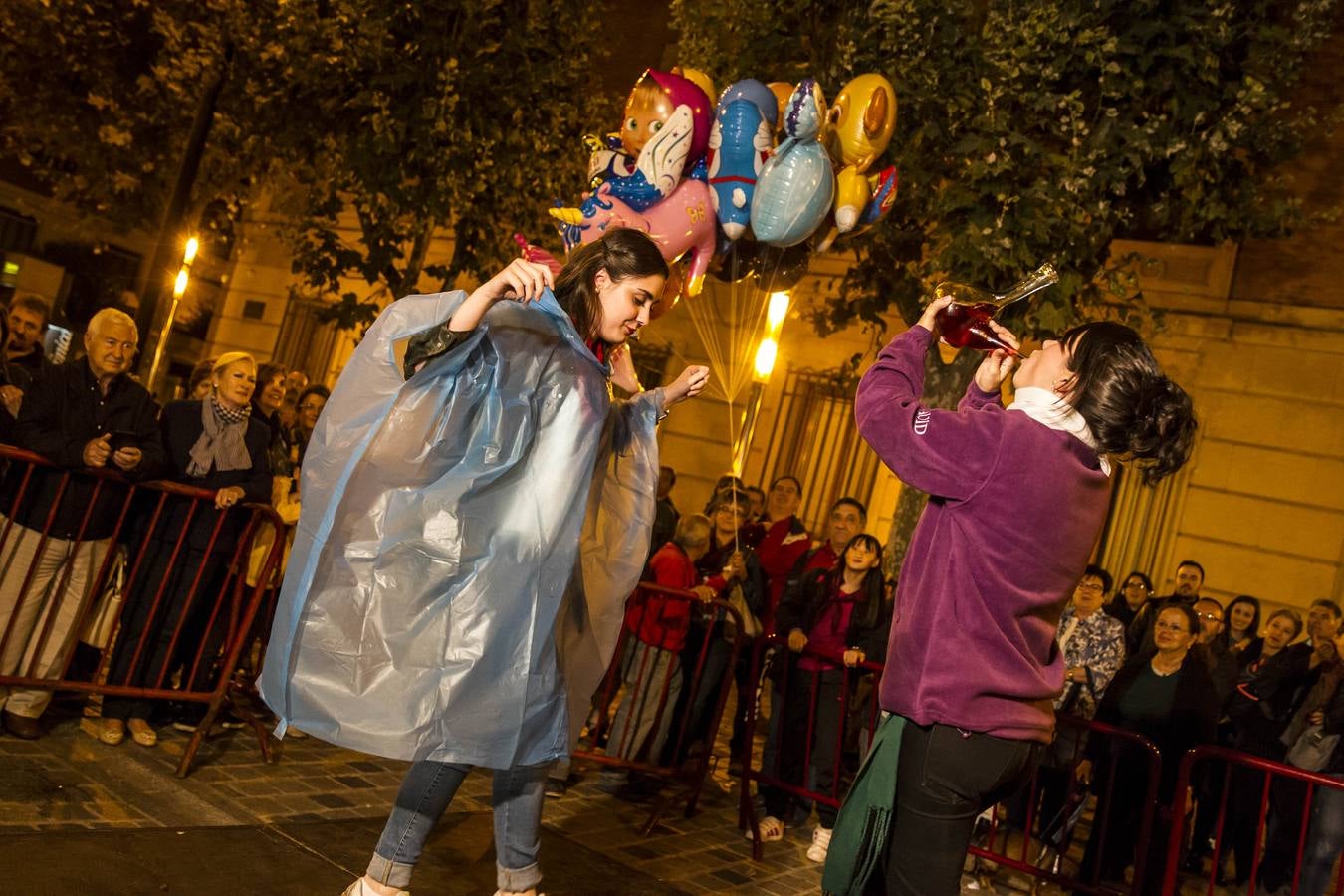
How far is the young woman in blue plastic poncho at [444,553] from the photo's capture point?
3.34 m

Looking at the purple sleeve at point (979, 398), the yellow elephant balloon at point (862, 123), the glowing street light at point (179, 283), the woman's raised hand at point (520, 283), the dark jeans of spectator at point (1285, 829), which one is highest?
the yellow elephant balloon at point (862, 123)

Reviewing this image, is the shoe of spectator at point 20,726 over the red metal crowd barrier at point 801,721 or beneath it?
beneath

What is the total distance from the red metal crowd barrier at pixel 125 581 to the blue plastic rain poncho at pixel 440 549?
7.79 ft

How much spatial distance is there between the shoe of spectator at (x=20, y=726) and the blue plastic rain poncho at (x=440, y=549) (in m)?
2.57

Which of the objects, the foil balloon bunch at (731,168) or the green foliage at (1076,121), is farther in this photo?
the green foliage at (1076,121)

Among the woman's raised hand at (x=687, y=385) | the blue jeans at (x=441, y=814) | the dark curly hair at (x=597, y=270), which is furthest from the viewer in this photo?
the woman's raised hand at (x=687, y=385)

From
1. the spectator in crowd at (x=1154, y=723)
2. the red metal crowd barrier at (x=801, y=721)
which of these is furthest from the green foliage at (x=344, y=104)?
the spectator in crowd at (x=1154, y=723)

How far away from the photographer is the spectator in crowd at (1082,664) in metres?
7.45

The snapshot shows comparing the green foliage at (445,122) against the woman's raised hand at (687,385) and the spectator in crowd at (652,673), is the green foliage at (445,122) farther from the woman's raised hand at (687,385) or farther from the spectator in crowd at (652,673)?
the woman's raised hand at (687,385)

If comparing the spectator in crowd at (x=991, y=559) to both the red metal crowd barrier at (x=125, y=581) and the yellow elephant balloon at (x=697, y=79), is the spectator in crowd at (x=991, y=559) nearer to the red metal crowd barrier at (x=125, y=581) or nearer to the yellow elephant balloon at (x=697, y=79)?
the red metal crowd barrier at (x=125, y=581)

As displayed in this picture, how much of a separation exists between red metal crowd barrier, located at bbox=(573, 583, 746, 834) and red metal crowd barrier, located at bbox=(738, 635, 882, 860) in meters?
0.26

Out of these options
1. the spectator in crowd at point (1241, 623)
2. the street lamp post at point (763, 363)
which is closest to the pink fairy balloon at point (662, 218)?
the street lamp post at point (763, 363)

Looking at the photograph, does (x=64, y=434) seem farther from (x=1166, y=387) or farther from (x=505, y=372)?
(x=1166, y=387)

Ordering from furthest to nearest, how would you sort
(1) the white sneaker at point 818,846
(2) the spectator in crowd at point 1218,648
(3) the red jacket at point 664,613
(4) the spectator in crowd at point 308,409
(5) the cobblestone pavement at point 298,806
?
1. (2) the spectator in crowd at point 1218,648
2. (4) the spectator in crowd at point 308,409
3. (3) the red jacket at point 664,613
4. (1) the white sneaker at point 818,846
5. (5) the cobblestone pavement at point 298,806
